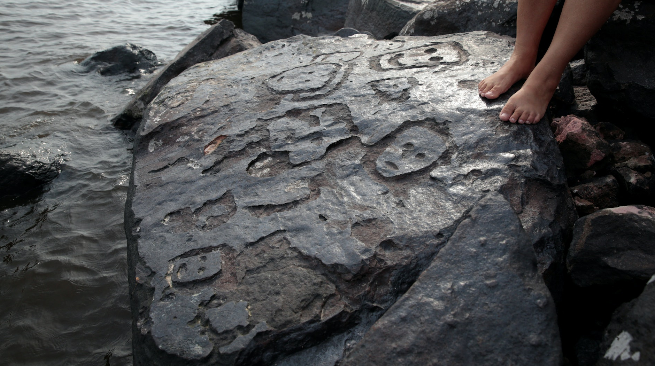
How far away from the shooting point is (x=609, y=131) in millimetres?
2072

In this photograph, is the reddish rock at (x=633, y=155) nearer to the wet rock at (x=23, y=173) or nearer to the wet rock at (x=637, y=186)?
the wet rock at (x=637, y=186)

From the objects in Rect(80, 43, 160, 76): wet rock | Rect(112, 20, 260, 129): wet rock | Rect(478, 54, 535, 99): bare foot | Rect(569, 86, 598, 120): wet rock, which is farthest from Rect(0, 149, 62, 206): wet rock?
Rect(569, 86, 598, 120): wet rock

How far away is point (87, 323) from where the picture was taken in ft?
6.25

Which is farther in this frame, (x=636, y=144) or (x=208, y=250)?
(x=636, y=144)

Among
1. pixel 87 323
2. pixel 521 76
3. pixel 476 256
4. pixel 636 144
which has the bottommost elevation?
pixel 87 323

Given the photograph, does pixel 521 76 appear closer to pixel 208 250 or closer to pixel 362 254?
pixel 362 254

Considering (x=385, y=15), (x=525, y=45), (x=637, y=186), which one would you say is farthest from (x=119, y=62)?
(x=637, y=186)

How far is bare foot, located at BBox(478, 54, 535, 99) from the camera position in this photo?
1.87 meters

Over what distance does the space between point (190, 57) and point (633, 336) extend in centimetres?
367

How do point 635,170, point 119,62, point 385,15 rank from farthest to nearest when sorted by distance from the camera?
point 119,62
point 385,15
point 635,170

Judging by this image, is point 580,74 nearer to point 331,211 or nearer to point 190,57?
point 331,211

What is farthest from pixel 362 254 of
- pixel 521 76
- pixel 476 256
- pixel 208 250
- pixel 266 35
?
pixel 266 35

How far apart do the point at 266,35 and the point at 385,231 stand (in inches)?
193

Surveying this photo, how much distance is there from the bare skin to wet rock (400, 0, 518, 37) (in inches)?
32.1
